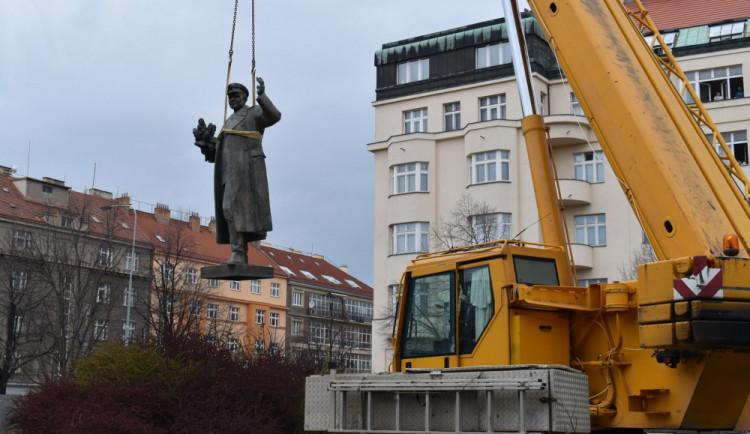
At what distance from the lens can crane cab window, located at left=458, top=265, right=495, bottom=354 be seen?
35.0 feet

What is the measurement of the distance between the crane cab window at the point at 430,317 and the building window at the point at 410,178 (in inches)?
1290

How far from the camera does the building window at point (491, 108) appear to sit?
43.8m

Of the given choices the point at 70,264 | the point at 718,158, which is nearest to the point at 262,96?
the point at 718,158

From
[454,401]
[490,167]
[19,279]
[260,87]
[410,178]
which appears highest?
[490,167]

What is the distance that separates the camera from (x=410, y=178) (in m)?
44.6

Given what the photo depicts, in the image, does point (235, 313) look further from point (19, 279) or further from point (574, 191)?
point (574, 191)

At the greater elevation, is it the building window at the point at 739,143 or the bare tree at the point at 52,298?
the building window at the point at 739,143

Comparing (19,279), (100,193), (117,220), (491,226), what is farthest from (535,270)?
(100,193)

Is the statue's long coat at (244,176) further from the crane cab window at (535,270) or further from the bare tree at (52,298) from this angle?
the bare tree at (52,298)

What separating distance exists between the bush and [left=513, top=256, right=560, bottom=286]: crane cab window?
25.5ft

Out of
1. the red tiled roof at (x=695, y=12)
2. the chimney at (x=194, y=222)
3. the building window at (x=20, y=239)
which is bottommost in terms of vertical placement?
the building window at (x=20, y=239)

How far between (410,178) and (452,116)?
380cm

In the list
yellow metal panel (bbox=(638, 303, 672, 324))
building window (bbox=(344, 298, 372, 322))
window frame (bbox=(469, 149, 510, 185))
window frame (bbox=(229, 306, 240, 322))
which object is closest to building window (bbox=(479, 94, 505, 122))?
window frame (bbox=(469, 149, 510, 185))

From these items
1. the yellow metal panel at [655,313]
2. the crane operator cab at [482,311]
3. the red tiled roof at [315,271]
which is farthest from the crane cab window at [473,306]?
the red tiled roof at [315,271]
